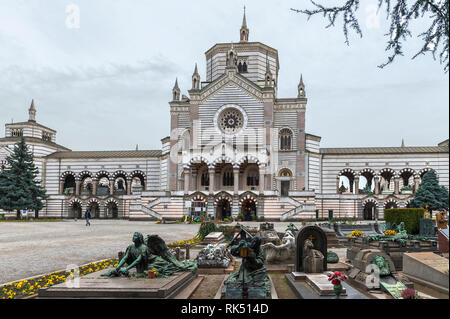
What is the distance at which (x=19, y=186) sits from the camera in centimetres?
4194

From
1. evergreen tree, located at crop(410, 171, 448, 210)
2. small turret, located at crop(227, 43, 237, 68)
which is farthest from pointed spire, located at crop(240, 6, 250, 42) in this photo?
evergreen tree, located at crop(410, 171, 448, 210)

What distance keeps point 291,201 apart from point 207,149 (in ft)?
35.1

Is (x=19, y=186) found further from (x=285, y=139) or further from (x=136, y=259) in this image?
(x=136, y=259)

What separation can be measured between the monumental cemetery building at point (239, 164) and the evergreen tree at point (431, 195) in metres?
3.80

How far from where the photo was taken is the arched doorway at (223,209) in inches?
1630

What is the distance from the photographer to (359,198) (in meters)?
A: 45.5

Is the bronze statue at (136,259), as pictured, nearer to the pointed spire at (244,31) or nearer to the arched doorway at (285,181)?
the arched doorway at (285,181)

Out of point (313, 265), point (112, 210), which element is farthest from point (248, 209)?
point (313, 265)

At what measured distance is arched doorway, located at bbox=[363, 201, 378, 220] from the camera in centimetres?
4784

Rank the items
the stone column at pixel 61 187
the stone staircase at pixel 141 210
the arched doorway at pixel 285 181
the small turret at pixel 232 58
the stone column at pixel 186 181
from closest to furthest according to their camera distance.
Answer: the stone staircase at pixel 141 210 < the stone column at pixel 186 181 < the arched doorway at pixel 285 181 < the small turret at pixel 232 58 < the stone column at pixel 61 187

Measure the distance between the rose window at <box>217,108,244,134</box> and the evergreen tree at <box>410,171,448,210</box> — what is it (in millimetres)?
20940

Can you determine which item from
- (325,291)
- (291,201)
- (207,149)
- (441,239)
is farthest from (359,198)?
(325,291)

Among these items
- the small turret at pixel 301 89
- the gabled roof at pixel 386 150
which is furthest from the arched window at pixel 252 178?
the small turret at pixel 301 89

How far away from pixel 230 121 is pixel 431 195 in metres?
23.4
